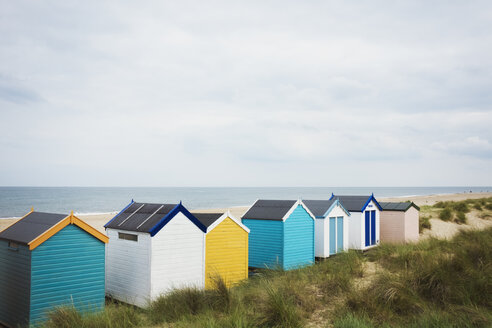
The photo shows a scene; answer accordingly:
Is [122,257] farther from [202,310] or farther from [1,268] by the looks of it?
[202,310]

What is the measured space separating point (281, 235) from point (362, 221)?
554 centimetres

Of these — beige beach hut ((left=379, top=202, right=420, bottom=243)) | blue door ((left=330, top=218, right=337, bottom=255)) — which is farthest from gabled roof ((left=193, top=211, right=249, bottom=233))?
beige beach hut ((left=379, top=202, right=420, bottom=243))

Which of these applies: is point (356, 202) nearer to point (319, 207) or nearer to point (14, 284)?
point (319, 207)

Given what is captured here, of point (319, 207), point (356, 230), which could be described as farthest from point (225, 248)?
point (356, 230)

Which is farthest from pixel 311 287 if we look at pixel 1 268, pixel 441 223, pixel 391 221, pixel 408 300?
pixel 441 223

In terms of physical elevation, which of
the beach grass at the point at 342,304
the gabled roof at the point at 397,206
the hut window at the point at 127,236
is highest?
the gabled roof at the point at 397,206

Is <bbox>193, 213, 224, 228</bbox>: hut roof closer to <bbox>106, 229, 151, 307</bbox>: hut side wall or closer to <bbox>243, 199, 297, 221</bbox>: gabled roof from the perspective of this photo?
<bbox>106, 229, 151, 307</bbox>: hut side wall

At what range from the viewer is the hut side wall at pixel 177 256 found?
10000 millimetres

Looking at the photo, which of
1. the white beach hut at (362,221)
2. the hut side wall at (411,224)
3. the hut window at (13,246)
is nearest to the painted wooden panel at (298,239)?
the white beach hut at (362,221)

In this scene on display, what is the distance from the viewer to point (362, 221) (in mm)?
17578

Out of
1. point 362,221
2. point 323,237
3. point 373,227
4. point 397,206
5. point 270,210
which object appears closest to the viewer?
point 270,210

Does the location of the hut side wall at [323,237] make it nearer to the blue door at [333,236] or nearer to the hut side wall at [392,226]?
the blue door at [333,236]

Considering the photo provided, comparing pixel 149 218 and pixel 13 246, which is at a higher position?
pixel 149 218

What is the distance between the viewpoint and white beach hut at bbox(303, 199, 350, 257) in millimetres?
15617
